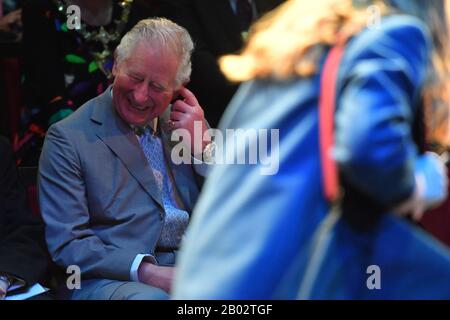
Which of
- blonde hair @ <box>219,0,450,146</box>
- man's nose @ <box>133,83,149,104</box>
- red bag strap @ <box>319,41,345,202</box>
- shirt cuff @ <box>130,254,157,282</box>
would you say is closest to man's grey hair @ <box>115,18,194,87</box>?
man's nose @ <box>133,83,149,104</box>

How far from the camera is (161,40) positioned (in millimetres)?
2900

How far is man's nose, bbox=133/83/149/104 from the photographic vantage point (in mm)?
2855

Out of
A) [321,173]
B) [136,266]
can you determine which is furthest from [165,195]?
[321,173]

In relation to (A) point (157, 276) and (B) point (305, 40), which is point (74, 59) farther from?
(B) point (305, 40)

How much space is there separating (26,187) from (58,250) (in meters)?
0.41

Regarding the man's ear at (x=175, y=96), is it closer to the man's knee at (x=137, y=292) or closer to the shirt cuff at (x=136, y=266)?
the shirt cuff at (x=136, y=266)

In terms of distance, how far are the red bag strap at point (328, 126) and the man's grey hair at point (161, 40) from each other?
4.60ft

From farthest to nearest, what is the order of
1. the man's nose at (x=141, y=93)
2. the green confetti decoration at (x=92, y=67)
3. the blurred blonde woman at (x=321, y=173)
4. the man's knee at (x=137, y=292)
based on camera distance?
1. the green confetti decoration at (x=92, y=67)
2. the man's nose at (x=141, y=93)
3. the man's knee at (x=137, y=292)
4. the blurred blonde woman at (x=321, y=173)

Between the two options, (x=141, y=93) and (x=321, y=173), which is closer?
(x=321, y=173)

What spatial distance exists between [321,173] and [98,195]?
1.37 metres

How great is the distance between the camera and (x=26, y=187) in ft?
10.1

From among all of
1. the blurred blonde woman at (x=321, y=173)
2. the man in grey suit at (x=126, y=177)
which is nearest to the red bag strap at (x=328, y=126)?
the blurred blonde woman at (x=321, y=173)

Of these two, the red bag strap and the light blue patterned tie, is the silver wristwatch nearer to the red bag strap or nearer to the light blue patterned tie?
the light blue patterned tie

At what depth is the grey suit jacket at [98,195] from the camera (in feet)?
9.02
